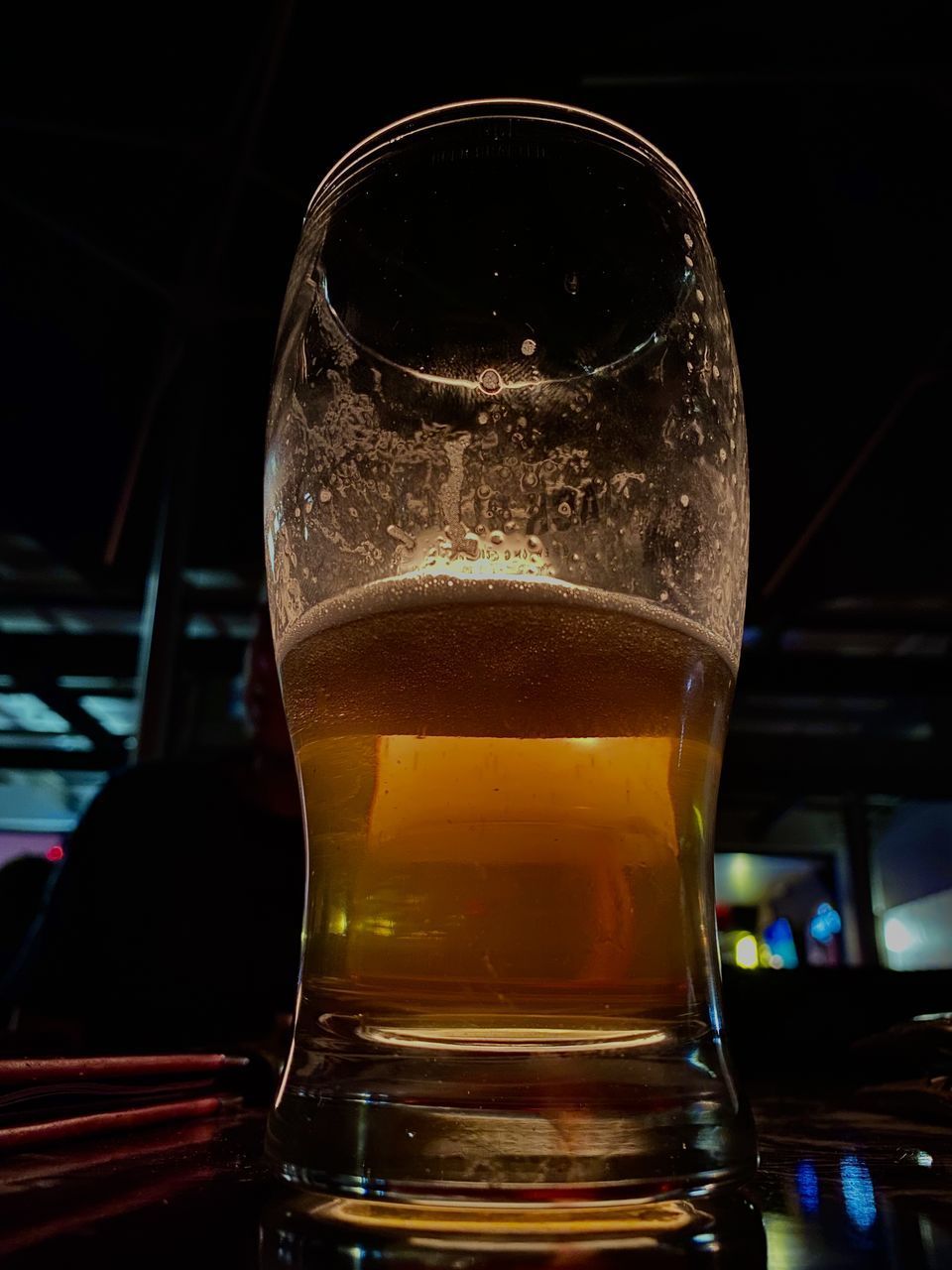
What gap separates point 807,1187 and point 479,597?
27cm

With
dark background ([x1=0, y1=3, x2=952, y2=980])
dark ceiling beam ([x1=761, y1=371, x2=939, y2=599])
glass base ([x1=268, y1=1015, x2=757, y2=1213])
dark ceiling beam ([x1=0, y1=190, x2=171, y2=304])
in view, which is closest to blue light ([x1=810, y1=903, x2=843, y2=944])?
dark background ([x1=0, y1=3, x2=952, y2=980])

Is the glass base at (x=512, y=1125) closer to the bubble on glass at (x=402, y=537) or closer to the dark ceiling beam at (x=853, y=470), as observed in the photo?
the bubble on glass at (x=402, y=537)

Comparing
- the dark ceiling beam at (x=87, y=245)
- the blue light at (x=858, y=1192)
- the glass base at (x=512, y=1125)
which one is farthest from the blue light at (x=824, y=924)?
the glass base at (x=512, y=1125)

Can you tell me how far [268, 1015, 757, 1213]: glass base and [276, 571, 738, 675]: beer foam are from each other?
6.9 inches

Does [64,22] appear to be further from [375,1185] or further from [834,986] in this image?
[375,1185]

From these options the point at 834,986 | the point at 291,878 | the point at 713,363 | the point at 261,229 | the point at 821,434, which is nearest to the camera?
the point at 713,363

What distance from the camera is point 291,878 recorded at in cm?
229

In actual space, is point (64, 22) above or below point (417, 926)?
above

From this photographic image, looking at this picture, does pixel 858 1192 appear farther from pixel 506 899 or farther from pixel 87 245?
pixel 87 245

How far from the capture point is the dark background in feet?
10.4

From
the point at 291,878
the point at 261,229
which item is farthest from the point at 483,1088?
the point at 261,229

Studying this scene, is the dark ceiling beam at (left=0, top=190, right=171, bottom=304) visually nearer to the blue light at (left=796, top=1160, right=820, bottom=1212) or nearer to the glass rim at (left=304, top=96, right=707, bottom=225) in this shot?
the glass rim at (left=304, top=96, right=707, bottom=225)

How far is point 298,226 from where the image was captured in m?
3.49

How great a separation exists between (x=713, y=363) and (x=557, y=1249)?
1.35 ft
